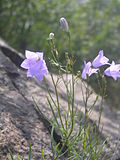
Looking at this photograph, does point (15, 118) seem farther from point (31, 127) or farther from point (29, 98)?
point (29, 98)

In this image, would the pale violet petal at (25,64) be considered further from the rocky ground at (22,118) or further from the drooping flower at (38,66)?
the rocky ground at (22,118)

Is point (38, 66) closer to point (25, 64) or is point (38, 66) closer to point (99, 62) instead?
point (25, 64)

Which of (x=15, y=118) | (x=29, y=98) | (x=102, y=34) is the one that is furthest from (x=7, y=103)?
(x=102, y=34)

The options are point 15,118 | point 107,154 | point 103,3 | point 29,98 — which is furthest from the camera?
point 103,3

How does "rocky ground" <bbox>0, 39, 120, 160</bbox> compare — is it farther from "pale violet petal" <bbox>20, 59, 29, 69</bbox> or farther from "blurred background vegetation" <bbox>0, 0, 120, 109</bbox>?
"blurred background vegetation" <bbox>0, 0, 120, 109</bbox>

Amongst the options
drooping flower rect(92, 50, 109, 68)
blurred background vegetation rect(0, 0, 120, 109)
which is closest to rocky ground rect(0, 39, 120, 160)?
drooping flower rect(92, 50, 109, 68)

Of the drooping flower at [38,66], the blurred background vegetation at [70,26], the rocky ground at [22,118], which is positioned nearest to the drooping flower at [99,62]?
the drooping flower at [38,66]
